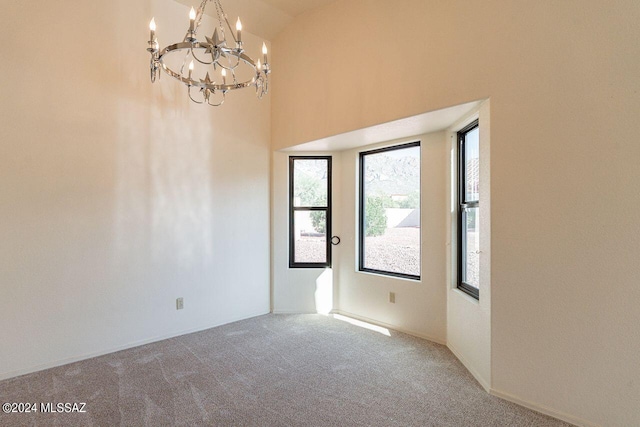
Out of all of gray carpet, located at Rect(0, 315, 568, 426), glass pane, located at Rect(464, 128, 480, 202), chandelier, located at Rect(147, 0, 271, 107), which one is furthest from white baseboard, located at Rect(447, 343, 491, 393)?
chandelier, located at Rect(147, 0, 271, 107)

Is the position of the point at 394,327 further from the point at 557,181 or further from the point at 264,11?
the point at 264,11

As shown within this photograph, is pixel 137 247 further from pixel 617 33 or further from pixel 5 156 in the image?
pixel 617 33

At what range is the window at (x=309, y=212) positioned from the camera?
459 centimetres

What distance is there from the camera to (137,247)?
3424mm

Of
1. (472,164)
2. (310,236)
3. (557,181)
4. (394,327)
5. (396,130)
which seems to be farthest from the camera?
(310,236)

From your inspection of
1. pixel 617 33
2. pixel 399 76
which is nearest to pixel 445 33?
pixel 399 76

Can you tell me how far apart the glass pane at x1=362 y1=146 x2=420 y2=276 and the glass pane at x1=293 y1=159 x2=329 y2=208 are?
598 millimetres

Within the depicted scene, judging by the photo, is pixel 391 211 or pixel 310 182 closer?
pixel 391 211

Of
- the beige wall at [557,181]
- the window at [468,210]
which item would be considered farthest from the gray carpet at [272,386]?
the window at [468,210]

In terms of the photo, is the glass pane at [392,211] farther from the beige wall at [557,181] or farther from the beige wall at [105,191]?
the beige wall at [105,191]

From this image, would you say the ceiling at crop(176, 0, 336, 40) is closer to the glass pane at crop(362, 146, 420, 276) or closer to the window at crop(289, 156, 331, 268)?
the window at crop(289, 156, 331, 268)

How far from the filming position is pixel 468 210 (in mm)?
3170

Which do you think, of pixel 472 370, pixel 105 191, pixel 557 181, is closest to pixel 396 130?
pixel 557 181

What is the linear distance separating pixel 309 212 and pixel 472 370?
2693 millimetres
